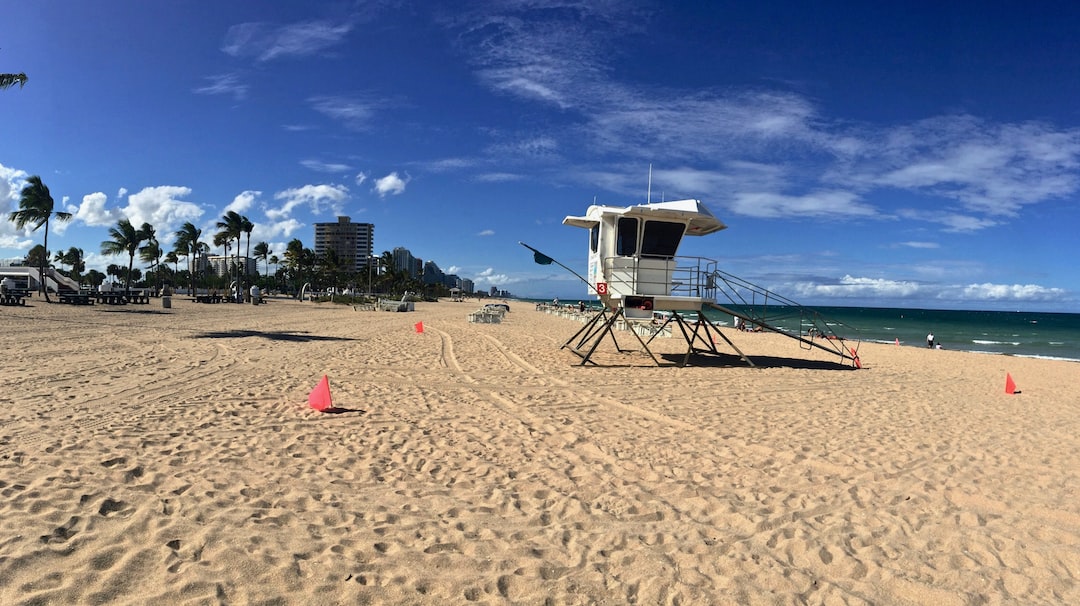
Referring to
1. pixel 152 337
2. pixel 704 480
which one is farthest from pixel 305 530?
pixel 152 337

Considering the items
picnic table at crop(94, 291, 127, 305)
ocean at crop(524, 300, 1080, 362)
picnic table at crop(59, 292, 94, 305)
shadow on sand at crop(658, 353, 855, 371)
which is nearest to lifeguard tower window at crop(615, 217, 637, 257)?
shadow on sand at crop(658, 353, 855, 371)

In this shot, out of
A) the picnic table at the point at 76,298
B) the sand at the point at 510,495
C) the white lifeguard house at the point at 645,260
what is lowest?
the sand at the point at 510,495

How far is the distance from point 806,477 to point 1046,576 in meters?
2.18

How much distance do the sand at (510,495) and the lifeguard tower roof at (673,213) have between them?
5420mm

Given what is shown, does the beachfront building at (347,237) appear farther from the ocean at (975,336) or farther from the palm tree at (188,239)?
the ocean at (975,336)

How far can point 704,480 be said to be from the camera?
5.90m

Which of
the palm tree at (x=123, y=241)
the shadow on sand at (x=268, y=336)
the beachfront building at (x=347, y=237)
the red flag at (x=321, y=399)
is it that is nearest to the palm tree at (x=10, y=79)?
the shadow on sand at (x=268, y=336)

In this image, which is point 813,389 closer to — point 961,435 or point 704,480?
point 961,435

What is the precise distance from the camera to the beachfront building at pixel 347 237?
615 ft

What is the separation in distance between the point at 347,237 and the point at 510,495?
197 metres

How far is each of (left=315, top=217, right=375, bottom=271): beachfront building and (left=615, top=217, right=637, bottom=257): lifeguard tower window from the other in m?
181

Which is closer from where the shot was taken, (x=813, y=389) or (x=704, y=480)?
(x=704, y=480)

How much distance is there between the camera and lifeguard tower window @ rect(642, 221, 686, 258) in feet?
48.0

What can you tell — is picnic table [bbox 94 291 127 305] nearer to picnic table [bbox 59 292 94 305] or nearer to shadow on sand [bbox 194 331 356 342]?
picnic table [bbox 59 292 94 305]
